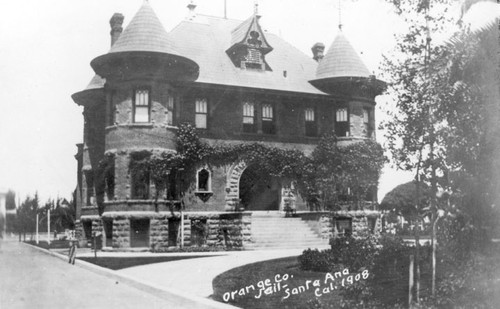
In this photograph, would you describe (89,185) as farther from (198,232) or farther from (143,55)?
(143,55)

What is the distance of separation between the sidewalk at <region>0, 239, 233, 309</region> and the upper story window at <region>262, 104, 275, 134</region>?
15.5 metres

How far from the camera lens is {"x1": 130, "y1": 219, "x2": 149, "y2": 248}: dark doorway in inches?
1052

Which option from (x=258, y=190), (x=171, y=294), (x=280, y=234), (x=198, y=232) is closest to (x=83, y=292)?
(x=171, y=294)

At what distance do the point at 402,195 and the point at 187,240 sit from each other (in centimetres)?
3363

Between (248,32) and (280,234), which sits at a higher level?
(248,32)

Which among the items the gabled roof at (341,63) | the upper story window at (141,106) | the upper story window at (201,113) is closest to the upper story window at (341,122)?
the gabled roof at (341,63)

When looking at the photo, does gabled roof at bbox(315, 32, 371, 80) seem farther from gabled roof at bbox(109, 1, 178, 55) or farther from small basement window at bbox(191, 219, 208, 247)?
small basement window at bbox(191, 219, 208, 247)

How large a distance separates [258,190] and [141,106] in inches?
325

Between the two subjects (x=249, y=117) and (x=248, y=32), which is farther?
(x=248, y=32)

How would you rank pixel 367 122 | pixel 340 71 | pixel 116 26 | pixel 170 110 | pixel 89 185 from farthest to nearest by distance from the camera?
1. pixel 116 26
2. pixel 89 185
3. pixel 367 122
4. pixel 340 71
5. pixel 170 110

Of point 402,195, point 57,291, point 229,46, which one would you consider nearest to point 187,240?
point 229,46

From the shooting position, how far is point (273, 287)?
11.6 m

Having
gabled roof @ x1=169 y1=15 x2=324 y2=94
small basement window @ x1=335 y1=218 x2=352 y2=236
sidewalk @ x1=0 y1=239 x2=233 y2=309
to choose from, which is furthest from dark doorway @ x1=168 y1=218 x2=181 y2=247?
sidewalk @ x1=0 y1=239 x2=233 y2=309

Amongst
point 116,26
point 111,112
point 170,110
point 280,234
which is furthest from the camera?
point 116,26
